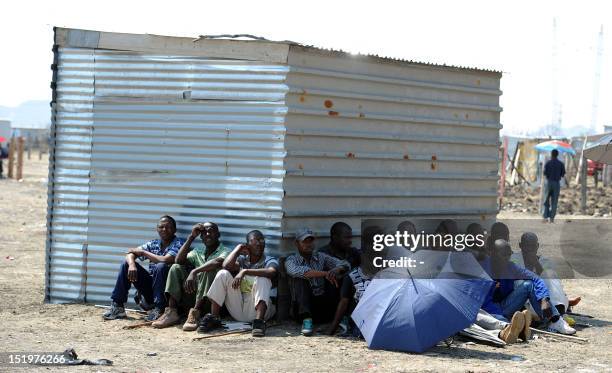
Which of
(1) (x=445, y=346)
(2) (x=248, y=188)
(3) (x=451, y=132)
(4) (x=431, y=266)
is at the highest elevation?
(3) (x=451, y=132)

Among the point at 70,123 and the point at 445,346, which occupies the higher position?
the point at 70,123

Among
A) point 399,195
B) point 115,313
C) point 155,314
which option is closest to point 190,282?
point 155,314

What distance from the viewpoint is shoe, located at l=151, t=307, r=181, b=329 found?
8078mm

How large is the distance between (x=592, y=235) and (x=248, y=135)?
464 inches

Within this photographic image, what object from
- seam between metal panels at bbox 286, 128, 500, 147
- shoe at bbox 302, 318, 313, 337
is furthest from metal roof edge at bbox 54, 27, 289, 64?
shoe at bbox 302, 318, 313, 337

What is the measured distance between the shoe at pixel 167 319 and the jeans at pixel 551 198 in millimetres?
12796

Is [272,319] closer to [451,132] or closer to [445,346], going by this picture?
[445,346]

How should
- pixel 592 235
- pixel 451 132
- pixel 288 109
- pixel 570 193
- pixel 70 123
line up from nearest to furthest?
pixel 288 109, pixel 70 123, pixel 451 132, pixel 592 235, pixel 570 193

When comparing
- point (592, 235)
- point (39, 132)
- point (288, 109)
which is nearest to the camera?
point (288, 109)

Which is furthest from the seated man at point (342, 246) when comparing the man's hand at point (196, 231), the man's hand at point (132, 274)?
the man's hand at point (132, 274)

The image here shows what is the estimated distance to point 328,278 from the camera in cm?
798

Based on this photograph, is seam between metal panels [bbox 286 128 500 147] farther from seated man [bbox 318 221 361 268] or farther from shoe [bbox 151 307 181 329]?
shoe [bbox 151 307 181 329]

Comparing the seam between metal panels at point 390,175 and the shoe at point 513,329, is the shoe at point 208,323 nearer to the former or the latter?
the seam between metal panels at point 390,175

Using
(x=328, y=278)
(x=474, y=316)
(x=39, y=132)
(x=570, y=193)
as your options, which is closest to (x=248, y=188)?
(x=328, y=278)
